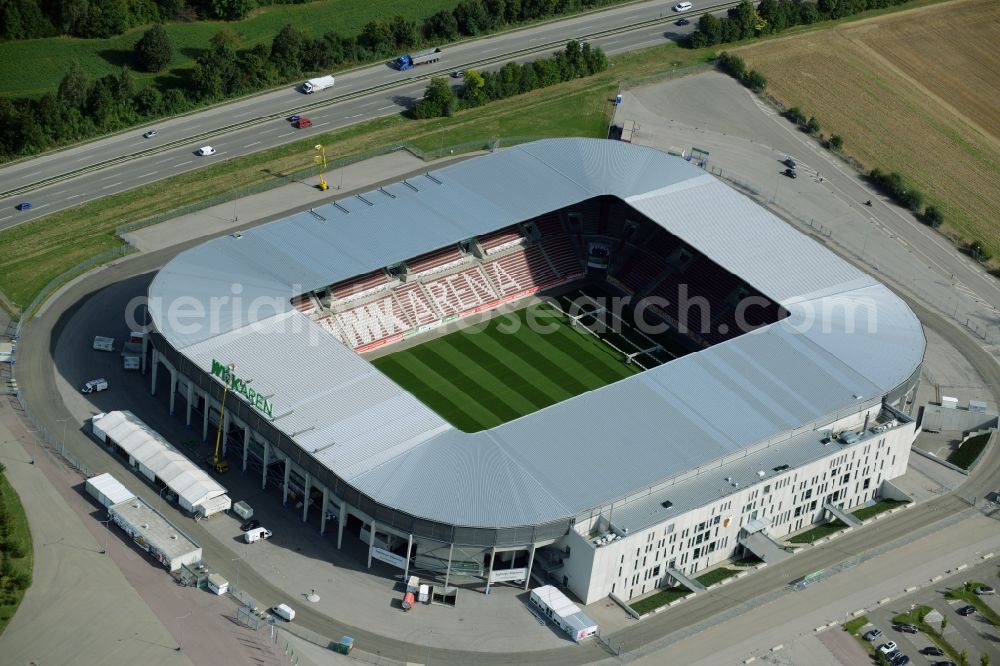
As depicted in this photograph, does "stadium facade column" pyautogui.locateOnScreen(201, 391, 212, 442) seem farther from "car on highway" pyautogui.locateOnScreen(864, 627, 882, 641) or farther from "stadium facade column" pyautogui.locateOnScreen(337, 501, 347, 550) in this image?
"car on highway" pyautogui.locateOnScreen(864, 627, 882, 641)

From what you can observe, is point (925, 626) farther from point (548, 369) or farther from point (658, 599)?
point (548, 369)

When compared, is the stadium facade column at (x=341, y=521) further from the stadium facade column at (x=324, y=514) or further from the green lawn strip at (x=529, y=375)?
the green lawn strip at (x=529, y=375)

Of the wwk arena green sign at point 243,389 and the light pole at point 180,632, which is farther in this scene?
the wwk arena green sign at point 243,389

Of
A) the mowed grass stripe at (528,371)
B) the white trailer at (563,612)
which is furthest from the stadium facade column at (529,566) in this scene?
the mowed grass stripe at (528,371)

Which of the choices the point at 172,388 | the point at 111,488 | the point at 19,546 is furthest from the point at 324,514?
the point at 19,546

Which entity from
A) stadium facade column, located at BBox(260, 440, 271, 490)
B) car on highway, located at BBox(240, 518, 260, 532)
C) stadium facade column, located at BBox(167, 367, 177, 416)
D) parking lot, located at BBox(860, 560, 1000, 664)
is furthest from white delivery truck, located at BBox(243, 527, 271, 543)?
parking lot, located at BBox(860, 560, 1000, 664)

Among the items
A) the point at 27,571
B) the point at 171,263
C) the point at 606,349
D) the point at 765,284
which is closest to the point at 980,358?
the point at 765,284
